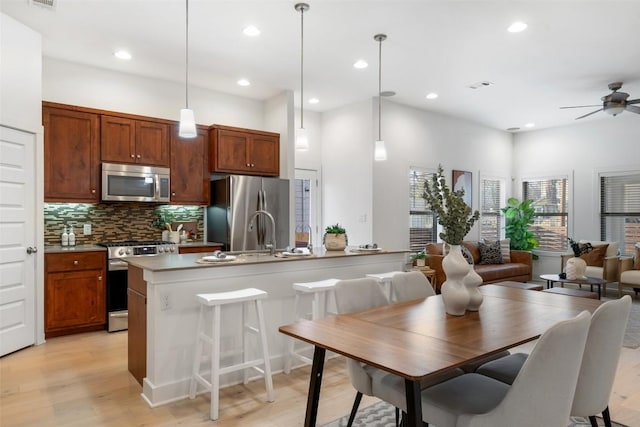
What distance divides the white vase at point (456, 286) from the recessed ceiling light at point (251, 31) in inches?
112

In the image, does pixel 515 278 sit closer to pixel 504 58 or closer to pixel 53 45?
pixel 504 58

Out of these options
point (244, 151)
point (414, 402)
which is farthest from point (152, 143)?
point (414, 402)

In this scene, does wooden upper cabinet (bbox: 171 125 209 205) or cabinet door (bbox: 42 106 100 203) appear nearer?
cabinet door (bbox: 42 106 100 203)

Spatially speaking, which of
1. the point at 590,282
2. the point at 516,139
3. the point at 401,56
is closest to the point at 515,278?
the point at 590,282

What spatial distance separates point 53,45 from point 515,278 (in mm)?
7123

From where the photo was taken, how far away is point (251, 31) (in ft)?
12.6

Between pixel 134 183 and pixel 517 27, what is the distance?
4.32 meters

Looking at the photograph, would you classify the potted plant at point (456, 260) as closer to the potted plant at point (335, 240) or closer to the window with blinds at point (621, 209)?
the potted plant at point (335, 240)

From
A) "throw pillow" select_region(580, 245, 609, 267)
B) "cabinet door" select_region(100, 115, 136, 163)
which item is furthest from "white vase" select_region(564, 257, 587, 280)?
"cabinet door" select_region(100, 115, 136, 163)

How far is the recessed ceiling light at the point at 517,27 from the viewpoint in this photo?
3686 millimetres

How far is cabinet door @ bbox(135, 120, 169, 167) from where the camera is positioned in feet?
15.9

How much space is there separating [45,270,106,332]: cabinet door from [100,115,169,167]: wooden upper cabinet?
1.34 metres

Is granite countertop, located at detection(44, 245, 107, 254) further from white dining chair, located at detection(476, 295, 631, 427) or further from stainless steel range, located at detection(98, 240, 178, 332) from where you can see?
white dining chair, located at detection(476, 295, 631, 427)

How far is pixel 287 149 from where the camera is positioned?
5.73m
